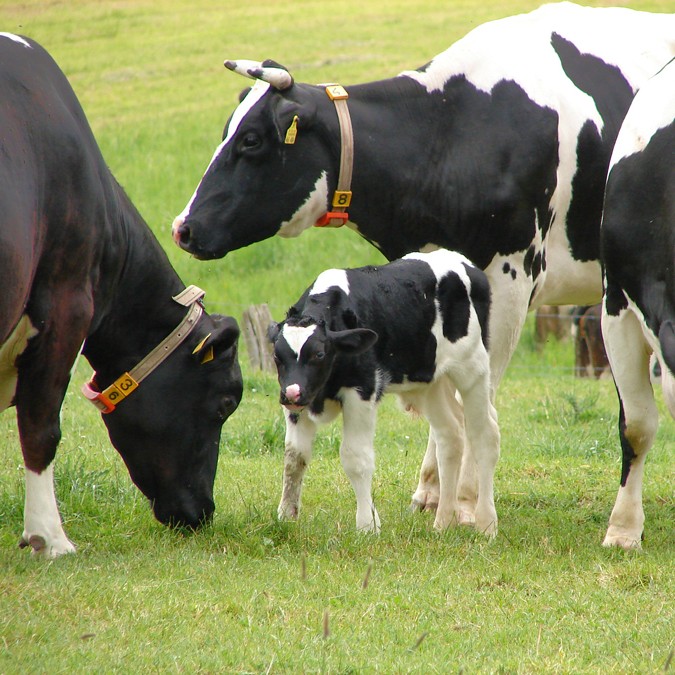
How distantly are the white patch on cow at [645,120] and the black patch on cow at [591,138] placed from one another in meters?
0.88

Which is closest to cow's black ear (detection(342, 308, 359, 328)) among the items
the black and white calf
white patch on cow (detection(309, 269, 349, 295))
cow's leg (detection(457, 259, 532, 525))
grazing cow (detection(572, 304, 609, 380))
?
the black and white calf

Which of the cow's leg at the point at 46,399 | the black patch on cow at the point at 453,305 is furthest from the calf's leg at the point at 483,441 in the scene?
the cow's leg at the point at 46,399

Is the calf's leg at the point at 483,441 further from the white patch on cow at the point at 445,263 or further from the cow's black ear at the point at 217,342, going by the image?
the cow's black ear at the point at 217,342

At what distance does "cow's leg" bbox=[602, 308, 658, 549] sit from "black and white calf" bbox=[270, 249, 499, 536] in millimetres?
653

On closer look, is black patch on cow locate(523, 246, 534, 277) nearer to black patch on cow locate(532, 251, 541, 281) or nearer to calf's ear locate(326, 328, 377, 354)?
black patch on cow locate(532, 251, 541, 281)

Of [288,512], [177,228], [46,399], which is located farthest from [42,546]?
[177,228]

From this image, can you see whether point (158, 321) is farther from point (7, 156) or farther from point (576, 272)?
point (576, 272)

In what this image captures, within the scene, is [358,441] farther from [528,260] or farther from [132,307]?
[528,260]

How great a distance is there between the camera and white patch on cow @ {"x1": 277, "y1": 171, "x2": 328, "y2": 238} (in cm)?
647

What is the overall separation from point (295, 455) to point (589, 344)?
792 centimetres

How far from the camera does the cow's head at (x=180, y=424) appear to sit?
A: 5664mm

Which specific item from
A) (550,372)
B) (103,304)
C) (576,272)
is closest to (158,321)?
(103,304)

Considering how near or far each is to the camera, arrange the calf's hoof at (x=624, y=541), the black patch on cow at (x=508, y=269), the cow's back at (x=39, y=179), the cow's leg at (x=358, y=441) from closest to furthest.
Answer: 1. the cow's back at (x=39, y=179)
2. the cow's leg at (x=358, y=441)
3. the calf's hoof at (x=624, y=541)
4. the black patch on cow at (x=508, y=269)

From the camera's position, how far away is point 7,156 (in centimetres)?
473
